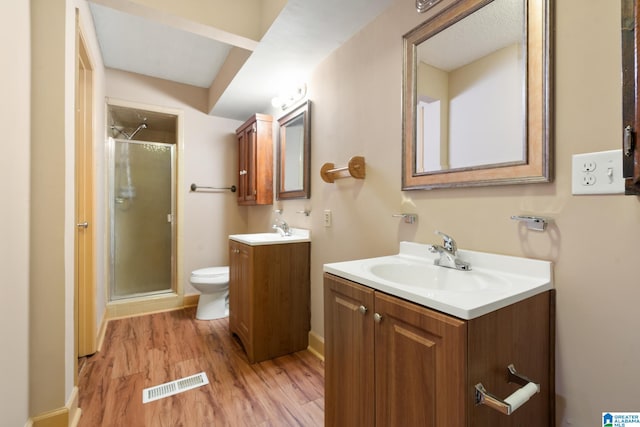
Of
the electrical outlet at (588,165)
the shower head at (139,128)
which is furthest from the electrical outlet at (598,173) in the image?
the shower head at (139,128)

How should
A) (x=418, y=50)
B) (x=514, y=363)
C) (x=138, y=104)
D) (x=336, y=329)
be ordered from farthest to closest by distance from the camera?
(x=138, y=104) < (x=418, y=50) < (x=336, y=329) < (x=514, y=363)

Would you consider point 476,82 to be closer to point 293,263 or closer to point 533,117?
point 533,117

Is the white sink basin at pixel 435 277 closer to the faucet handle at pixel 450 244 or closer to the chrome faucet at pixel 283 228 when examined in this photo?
the faucet handle at pixel 450 244

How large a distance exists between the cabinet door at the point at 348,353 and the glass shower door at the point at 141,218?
260cm

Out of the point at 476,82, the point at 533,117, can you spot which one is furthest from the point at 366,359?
the point at 476,82

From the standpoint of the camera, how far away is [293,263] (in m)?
2.06

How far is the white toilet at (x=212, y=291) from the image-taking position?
2.60 meters

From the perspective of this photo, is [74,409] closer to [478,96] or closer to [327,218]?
[327,218]

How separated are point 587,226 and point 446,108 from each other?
690mm

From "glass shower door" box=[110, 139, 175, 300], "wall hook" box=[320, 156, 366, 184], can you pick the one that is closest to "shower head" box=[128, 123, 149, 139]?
"glass shower door" box=[110, 139, 175, 300]

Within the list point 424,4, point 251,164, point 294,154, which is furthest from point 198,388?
point 424,4

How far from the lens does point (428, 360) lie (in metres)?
0.76

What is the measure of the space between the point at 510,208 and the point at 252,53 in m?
1.80

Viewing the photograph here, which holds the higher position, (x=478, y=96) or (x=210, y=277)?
(x=478, y=96)
